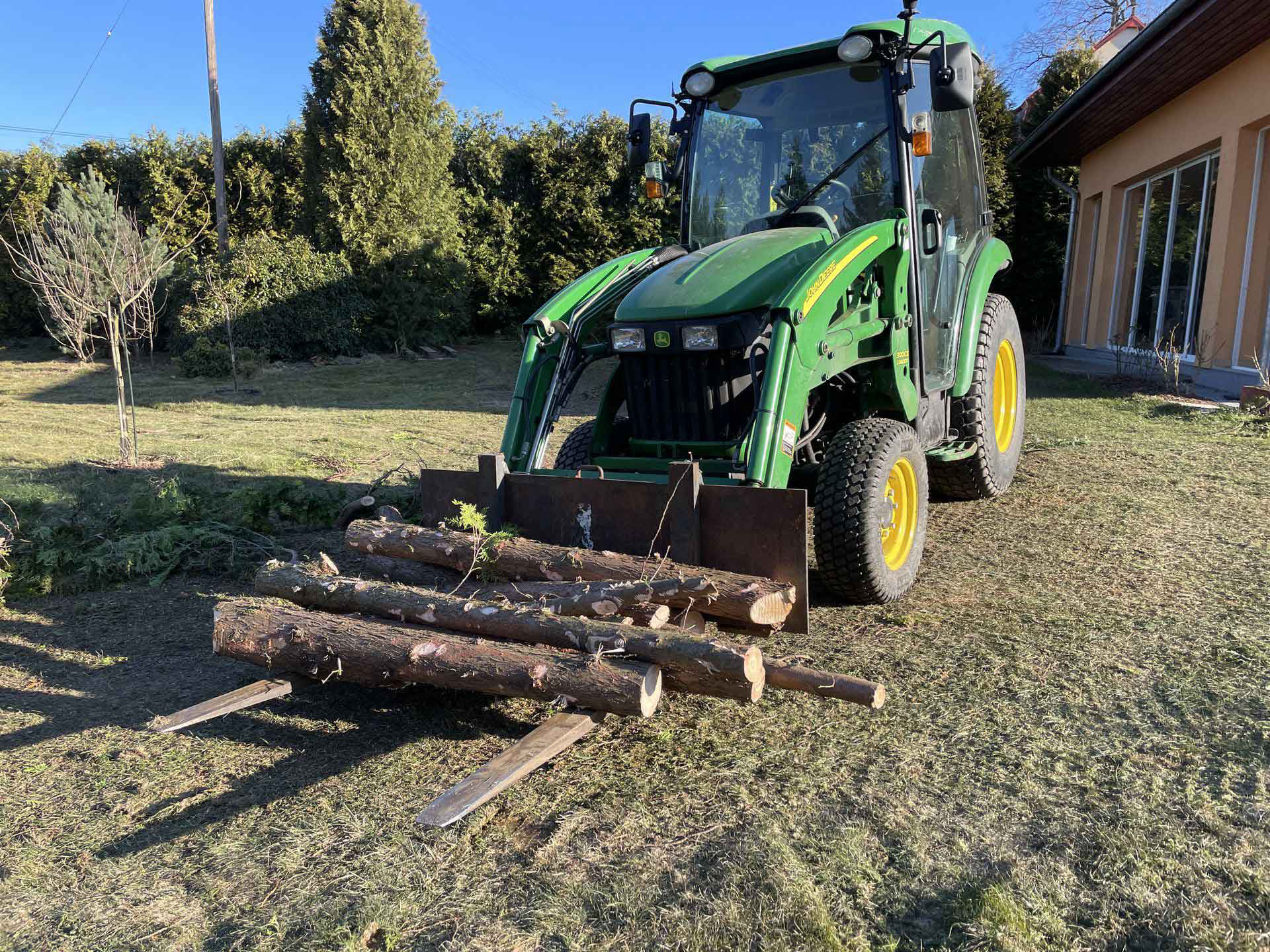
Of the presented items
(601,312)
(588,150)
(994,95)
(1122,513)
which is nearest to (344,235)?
(588,150)

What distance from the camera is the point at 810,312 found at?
13.5ft

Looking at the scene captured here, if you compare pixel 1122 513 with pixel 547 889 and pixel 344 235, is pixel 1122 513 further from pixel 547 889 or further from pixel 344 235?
pixel 344 235

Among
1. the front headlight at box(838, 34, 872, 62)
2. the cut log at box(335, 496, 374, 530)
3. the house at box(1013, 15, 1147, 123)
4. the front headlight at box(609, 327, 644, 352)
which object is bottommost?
the cut log at box(335, 496, 374, 530)

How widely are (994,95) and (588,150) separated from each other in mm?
7801

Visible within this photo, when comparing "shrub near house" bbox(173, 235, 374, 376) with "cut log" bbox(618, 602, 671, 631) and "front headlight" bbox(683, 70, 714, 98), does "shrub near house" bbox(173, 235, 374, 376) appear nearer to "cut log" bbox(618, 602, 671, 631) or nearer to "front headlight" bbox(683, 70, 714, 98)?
"front headlight" bbox(683, 70, 714, 98)

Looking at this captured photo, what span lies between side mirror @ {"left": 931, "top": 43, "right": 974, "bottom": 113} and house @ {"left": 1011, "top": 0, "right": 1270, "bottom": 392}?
22.4ft

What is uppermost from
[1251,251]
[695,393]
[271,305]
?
[1251,251]

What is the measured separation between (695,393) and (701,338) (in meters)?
0.28

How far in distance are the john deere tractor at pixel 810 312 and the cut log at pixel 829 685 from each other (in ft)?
2.26

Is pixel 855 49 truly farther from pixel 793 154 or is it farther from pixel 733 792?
pixel 733 792

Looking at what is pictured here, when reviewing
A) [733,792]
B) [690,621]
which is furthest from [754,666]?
[690,621]

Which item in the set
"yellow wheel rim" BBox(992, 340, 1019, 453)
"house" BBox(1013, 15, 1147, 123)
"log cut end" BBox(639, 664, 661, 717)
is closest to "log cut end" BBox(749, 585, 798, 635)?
"log cut end" BBox(639, 664, 661, 717)

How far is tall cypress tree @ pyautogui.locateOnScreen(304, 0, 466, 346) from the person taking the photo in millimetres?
17562

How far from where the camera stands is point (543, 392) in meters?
4.84
